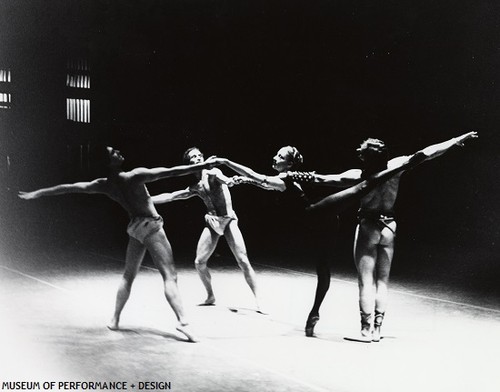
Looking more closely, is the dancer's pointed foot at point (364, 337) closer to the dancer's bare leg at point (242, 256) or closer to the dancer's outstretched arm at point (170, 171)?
the dancer's bare leg at point (242, 256)

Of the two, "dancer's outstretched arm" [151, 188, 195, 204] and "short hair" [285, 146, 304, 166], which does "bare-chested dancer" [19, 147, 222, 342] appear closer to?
"dancer's outstretched arm" [151, 188, 195, 204]

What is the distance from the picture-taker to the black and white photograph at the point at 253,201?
432 cm

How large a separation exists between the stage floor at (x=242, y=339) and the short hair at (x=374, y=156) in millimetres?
1295

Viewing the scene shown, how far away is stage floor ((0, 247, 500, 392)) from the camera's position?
383 cm

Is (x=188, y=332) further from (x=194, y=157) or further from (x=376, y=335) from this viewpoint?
(x=194, y=157)

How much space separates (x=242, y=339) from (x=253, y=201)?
7.40 metres

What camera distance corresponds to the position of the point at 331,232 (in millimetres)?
4859

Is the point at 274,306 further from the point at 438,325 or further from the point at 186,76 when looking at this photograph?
the point at 186,76

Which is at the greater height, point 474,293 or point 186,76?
point 186,76

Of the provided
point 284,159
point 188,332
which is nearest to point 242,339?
point 188,332

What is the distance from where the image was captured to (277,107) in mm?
9344

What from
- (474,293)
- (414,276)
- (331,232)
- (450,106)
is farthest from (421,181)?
(331,232)

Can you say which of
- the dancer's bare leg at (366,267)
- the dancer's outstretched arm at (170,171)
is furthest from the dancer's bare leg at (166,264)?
the dancer's bare leg at (366,267)

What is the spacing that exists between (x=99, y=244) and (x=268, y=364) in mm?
6394
